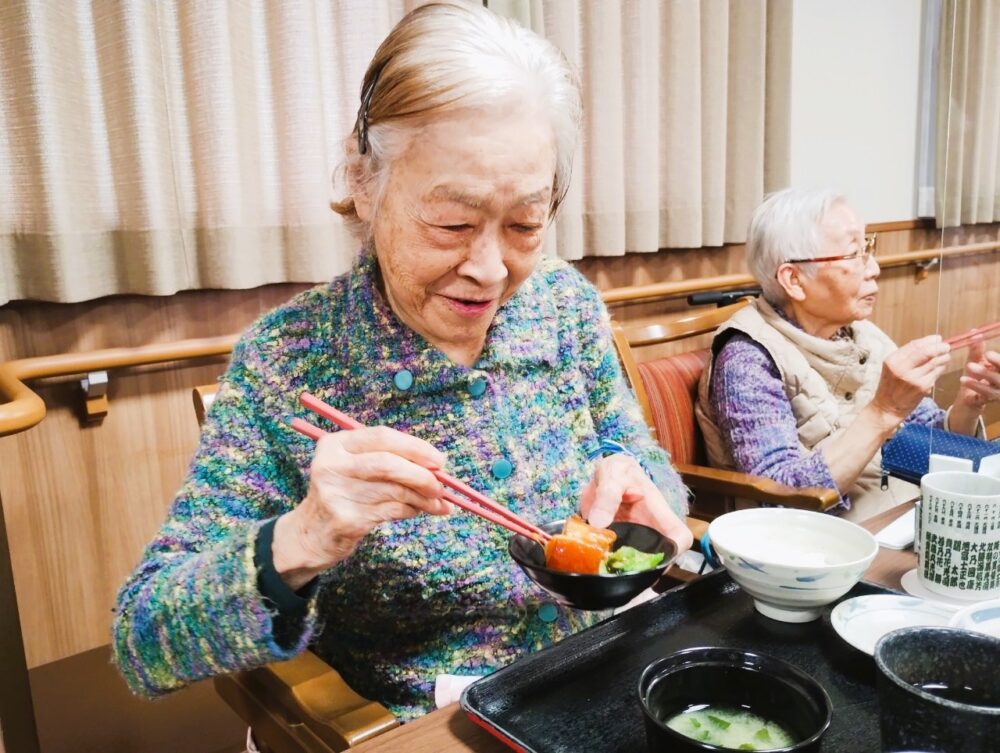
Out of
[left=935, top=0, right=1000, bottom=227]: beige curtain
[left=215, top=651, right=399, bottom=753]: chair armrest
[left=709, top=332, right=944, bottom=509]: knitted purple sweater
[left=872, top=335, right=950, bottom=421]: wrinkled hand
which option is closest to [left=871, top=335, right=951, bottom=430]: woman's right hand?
[left=872, top=335, right=950, bottom=421]: wrinkled hand

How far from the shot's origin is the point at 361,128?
1.00 meters

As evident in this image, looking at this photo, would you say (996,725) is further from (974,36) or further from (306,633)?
(974,36)

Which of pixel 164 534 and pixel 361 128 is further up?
pixel 361 128

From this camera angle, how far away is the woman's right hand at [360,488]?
30.6 inches

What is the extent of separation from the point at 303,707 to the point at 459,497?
0.28 m

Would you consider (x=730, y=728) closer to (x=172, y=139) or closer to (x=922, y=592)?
(x=922, y=592)

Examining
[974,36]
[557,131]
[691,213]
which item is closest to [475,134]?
[557,131]

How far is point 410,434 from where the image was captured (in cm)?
106

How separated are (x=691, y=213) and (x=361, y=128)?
1920 millimetres

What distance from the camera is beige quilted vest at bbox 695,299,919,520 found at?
1.94 meters

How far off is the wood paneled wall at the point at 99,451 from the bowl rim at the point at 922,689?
1055 mm

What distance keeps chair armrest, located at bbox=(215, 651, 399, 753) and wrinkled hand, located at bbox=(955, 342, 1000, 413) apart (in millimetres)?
1164

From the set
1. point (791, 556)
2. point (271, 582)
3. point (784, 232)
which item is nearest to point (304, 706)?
point (271, 582)

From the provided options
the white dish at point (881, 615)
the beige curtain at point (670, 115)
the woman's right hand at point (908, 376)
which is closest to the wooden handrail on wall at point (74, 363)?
the woman's right hand at point (908, 376)
